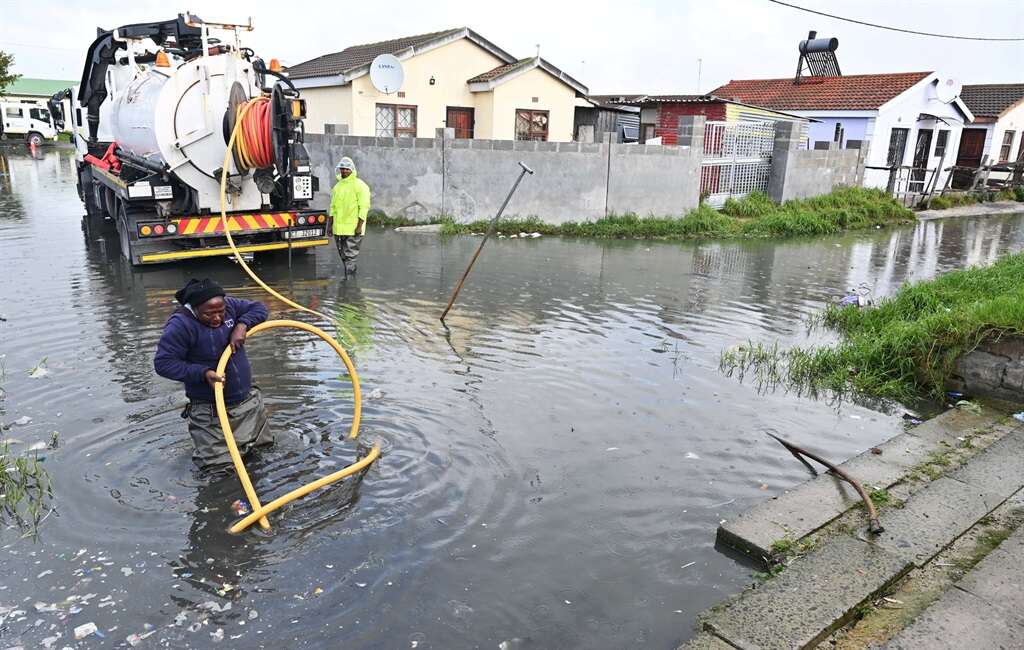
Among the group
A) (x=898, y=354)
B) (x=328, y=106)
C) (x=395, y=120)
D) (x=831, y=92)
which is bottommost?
(x=898, y=354)

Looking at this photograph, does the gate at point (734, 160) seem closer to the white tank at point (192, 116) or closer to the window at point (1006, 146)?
the white tank at point (192, 116)

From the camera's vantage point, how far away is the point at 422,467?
4824 millimetres

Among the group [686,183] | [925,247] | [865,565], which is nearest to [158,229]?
[865,565]

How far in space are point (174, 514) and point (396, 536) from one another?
1.30 m

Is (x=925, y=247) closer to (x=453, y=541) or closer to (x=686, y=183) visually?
(x=686, y=183)

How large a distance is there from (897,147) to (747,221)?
11862 mm

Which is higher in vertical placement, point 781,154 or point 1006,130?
point 1006,130

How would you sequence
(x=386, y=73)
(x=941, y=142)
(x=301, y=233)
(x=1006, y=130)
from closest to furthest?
(x=301, y=233)
(x=386, y=73)
(x=941, y=142)
(x=1006, y=130)

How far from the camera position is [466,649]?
323 cm

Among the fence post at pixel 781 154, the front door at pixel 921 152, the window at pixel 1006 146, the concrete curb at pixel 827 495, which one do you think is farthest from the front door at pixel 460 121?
the window at pixel 1006 146

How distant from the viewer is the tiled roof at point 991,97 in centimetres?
2878

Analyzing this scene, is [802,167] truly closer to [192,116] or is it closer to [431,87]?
[431,87]

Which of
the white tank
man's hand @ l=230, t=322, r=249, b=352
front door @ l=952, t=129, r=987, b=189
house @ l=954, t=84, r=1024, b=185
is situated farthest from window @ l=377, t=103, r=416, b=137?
house @ l=954, t=84, r=1024, b=185

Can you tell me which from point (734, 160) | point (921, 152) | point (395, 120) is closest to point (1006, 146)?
point (921, 152)
